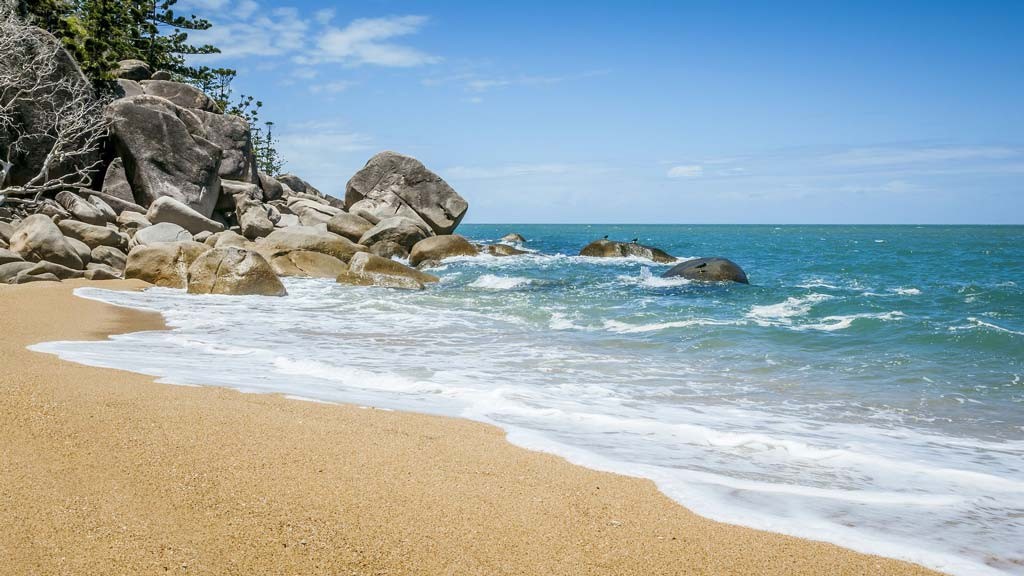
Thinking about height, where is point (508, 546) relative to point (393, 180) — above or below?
below

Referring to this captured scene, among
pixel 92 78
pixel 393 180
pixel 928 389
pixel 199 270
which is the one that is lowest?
pixel 928 389

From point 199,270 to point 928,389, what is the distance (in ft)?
45.9

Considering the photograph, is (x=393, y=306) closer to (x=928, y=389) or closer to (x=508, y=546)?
(x=928, y=389)

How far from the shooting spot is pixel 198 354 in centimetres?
828

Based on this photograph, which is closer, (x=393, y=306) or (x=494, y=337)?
(x=494, y=337)

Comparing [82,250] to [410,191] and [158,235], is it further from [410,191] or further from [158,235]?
[410,191]

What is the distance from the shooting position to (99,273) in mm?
15602

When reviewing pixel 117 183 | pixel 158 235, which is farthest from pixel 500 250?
pixel 158 235

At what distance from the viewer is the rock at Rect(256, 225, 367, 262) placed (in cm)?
2056

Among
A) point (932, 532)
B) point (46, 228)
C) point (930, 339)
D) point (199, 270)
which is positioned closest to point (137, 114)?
point (46, 228)

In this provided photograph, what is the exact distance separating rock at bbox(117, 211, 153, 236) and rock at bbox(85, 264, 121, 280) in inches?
186

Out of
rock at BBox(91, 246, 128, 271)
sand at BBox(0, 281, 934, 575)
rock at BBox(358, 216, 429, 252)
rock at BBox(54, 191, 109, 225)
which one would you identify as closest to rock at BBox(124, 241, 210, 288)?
rock at BBox(91, 246, 128, 271)

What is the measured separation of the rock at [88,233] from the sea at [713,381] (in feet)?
16.5

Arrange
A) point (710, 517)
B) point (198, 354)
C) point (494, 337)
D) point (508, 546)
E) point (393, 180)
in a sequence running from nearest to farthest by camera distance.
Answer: point (508, 546) < point (710, 517) < point (198, 354) < point (494, 337) < point (393, 180)
